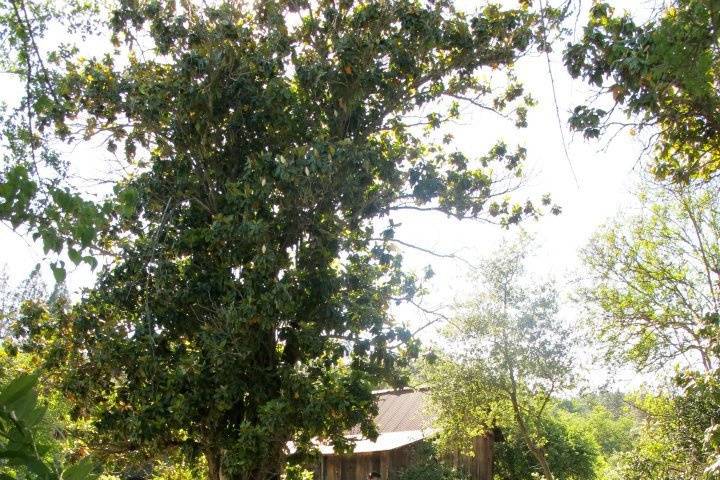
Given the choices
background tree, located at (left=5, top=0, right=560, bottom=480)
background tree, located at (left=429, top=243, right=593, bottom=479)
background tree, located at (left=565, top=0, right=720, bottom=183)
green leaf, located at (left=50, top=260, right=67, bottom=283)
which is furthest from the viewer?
background tree, located at (left=429, top=243, right=593, bottom=479)

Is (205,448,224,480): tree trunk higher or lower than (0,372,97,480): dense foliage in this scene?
higher

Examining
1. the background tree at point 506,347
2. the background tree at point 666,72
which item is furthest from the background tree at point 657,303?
the background tree at point 666,72

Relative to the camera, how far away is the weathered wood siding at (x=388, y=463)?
18.2 m

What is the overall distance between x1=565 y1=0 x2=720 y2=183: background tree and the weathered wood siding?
13.9 metres

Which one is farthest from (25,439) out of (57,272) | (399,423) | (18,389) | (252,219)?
(399,423)

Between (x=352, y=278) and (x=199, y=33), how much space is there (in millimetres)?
4144

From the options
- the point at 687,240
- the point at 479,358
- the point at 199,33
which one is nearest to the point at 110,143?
the point at 199,33

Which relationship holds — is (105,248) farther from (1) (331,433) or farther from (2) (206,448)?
(1) (331,433)

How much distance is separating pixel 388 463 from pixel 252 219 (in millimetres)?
11755

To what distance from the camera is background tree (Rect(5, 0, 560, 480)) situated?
8.59 meters

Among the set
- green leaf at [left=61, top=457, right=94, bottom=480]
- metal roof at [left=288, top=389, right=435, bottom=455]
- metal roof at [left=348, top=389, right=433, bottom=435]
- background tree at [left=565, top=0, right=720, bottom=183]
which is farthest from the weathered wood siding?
green leaf at [left=61, top=457, right=94, bottom=480]

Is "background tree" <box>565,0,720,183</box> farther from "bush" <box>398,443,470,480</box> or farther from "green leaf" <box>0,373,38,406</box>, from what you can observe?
"bush" <box>398,443,470,480</box>

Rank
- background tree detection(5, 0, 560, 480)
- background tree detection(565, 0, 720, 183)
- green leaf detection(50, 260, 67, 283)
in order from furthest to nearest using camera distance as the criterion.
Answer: background tree detection(5, 0, 560, 480), background tree detection(565, 0, 720, 183), green leaf detection(50, 260, 67, 283)

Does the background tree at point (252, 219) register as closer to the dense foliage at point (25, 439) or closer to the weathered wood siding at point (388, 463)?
the dense foliage at point (25, 439)
